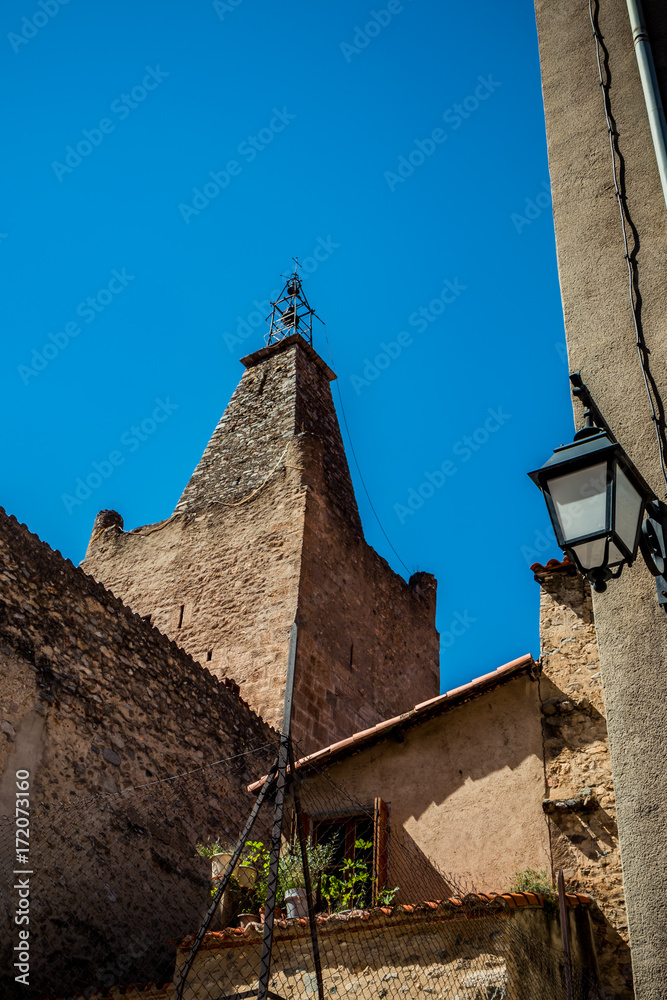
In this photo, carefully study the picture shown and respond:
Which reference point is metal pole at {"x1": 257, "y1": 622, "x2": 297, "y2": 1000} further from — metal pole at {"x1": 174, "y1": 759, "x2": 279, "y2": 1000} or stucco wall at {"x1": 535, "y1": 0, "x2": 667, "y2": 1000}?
stucco wall at {"x1": 535, "y1": 0, "x2": 667, "y2": 1000}

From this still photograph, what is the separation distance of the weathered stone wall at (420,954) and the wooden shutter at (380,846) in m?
1.00

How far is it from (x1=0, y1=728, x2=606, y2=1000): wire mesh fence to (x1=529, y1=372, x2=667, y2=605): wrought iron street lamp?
2259 mm

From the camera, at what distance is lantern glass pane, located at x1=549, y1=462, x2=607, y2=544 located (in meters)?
3.67

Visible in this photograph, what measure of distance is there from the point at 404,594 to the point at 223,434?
4357mm

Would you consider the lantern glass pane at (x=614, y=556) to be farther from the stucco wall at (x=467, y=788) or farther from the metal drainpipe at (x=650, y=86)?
the stucco wall at (x=467, y=788)

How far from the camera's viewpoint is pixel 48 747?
7980 mm

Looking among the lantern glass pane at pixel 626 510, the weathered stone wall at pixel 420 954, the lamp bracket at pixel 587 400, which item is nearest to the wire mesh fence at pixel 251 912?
the weathered stone wall at pixel 420 954

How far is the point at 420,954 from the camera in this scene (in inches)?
231

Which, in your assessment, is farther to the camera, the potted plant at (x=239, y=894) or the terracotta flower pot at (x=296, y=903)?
the potted plant at (x=239, y=894)

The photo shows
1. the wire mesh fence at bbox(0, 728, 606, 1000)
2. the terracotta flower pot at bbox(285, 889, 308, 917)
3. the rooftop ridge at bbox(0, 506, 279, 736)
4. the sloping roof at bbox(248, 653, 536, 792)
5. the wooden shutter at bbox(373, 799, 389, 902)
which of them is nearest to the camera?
the wire mesh fence at bbox(0, 728, 606, 1000)

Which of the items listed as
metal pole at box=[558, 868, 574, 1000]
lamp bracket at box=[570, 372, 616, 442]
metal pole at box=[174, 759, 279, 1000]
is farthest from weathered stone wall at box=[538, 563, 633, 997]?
lamp bracket at box=[570, 372, 616, 442]

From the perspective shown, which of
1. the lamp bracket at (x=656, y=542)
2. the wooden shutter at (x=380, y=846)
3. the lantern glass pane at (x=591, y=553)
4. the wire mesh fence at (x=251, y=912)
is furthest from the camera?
the wooden shutter at (x=380, y=846)

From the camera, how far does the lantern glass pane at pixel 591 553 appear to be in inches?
144

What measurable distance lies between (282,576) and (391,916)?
741cm
